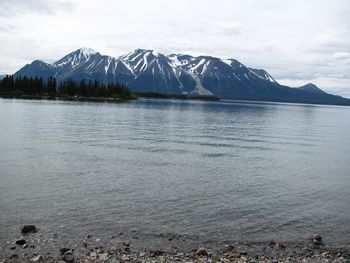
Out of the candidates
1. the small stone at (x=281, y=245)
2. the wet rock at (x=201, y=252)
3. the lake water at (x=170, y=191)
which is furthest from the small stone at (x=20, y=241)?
the small stone at (x=281, y=245)

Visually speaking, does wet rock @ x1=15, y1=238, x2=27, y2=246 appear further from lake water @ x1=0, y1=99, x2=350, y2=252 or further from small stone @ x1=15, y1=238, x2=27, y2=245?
lake water @ x1=0, y1=99, x2=350, y2=252

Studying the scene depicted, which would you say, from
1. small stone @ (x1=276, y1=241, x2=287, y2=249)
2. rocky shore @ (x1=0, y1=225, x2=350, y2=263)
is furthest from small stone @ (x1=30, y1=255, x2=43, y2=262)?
small stone @ (x1=276, y1=241, x2=287, y2=249)

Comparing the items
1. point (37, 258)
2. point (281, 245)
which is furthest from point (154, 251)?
point (281, 245)

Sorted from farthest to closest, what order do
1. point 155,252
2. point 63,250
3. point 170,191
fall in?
point 170,191 → point 155,252 → point 63,250

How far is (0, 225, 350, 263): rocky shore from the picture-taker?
19391 mm

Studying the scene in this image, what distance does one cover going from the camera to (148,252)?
20.5 meters

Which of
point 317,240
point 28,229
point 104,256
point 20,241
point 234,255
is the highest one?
point 28,229

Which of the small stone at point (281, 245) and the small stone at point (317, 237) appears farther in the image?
the small stone at point (317, 237)

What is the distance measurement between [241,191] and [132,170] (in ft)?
39.6

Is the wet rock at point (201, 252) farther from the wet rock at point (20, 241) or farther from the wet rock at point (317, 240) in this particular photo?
the wet rock at point (20, 241)

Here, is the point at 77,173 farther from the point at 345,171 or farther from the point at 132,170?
the point at 345,171

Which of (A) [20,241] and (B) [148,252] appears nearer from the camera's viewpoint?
(B) [148,252]

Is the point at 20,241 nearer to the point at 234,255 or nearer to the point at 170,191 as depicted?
the point at 234,255

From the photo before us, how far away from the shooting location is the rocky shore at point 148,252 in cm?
1939
